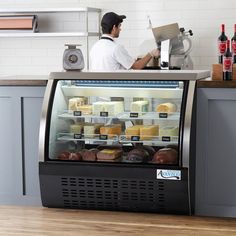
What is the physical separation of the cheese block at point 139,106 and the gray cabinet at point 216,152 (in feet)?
1.27

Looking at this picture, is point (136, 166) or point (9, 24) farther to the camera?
point (9, 24)

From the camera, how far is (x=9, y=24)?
7238 mm

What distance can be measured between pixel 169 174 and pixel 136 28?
11.0 feet

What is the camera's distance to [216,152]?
4480 mm

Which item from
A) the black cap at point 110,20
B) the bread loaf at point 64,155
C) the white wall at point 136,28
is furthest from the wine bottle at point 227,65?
the white wall at point 136,28

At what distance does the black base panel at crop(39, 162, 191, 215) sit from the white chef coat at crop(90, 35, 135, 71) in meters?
1.77

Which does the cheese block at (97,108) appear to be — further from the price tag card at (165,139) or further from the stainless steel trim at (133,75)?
the price tag card at (165,139)

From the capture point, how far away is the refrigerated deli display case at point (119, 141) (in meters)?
4.39

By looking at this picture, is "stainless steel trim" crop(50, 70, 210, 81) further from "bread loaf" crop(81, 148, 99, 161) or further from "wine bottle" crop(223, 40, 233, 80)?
"bread loaf" crop(81, 148, 99, 161)

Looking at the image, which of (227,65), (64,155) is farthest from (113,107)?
(227,65)

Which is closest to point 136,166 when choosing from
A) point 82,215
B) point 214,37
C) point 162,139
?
point 162,139

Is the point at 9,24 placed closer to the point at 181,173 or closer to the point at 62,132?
the point at 62,132

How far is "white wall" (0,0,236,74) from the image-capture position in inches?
281

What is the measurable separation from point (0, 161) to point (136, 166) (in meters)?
1.16
